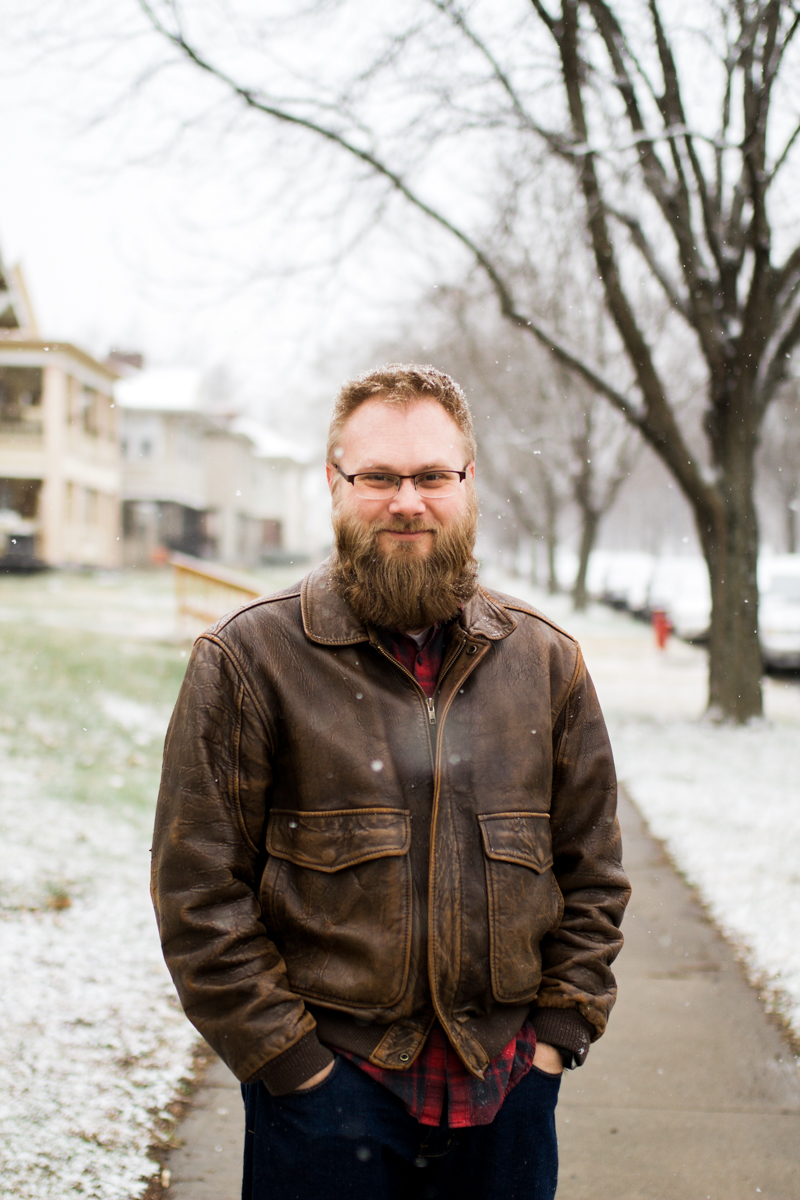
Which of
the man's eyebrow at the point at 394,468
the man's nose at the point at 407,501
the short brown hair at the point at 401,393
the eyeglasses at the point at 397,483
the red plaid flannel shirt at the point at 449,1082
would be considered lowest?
the red plaid flannel shirt at the point at 449,1082

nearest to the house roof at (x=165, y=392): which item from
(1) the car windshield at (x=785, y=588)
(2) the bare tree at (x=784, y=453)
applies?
(1) the car windshield at (x=785, y=588)

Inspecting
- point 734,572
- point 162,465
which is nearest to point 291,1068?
point 734,572

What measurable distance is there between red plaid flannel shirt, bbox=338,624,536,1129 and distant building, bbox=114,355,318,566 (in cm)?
2508

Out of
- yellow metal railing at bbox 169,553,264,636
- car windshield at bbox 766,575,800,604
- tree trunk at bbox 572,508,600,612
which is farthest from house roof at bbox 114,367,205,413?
car windshield at bbox 766,575,800,604

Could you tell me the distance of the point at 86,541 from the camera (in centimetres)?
2466

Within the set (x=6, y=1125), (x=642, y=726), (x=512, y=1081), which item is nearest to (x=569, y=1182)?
(x=512, y=1081)

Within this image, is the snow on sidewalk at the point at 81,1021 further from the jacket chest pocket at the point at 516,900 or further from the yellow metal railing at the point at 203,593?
the yellow metal railing at the point at 203,593

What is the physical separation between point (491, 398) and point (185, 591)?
14751mm

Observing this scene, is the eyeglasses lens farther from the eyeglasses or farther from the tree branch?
the tree branch

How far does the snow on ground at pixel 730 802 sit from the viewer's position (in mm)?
4777

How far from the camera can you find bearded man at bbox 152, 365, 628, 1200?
1726 mm

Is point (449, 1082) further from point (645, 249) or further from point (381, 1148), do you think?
point (645, 249)

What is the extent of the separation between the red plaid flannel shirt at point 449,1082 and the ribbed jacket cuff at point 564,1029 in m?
0.05

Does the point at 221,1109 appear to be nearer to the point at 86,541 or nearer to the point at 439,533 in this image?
the point at 439,533
